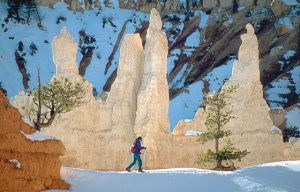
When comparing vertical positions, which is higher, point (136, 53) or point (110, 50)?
point (110, 50)

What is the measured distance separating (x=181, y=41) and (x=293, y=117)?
31997 mm

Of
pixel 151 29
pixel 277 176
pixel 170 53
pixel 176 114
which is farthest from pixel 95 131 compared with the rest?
pixel 170 53

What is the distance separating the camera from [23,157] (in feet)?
35.9

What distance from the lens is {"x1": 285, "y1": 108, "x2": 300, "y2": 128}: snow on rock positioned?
51469mm

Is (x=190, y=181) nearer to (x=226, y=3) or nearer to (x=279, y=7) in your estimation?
(x=279, y=7)

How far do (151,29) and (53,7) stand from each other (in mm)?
59911

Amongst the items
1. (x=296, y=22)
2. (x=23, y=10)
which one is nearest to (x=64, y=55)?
(x=296, y=22)

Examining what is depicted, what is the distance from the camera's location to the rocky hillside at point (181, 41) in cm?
6222

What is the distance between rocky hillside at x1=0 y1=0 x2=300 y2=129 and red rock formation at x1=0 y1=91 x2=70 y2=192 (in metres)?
44.9

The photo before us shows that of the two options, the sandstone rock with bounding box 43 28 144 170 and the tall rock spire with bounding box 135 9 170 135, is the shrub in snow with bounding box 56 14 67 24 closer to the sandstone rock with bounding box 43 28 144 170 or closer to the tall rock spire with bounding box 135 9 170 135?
the sandstone rock with bounding box 43 28 144 170

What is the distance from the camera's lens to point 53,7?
274 ft

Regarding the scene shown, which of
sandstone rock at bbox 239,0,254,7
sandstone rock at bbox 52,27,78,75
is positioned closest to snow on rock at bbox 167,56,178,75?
sandstone rock at bbox 239,0,254,7

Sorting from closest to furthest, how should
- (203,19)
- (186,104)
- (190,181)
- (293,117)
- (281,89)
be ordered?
1. (190,181)
2. (293,117)
3. (281,89)
4. (186,104)
5. (203,19)

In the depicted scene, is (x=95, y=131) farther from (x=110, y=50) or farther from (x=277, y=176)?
(x=110, y=50)
